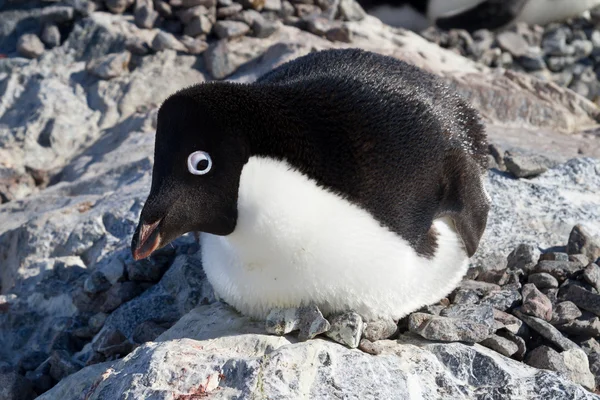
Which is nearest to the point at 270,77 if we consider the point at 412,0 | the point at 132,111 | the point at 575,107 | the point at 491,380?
the point at 491,380

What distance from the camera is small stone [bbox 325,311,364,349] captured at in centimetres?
221

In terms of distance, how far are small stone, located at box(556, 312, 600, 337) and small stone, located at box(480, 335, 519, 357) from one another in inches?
12.5

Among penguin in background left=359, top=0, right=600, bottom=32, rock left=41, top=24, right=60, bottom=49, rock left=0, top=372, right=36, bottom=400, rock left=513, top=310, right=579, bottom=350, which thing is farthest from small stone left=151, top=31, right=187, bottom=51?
rock left=513, top=310, right=579, bottom=350

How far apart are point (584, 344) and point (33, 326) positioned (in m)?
2.05

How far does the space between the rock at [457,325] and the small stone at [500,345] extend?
4cm

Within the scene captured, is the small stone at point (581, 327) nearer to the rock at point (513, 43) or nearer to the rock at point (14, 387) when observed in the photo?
the rock at point (14, 387)

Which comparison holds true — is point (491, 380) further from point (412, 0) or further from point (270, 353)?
point (412, 0)

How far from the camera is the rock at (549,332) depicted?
2.44 meters

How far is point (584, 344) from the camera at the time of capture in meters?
2.59

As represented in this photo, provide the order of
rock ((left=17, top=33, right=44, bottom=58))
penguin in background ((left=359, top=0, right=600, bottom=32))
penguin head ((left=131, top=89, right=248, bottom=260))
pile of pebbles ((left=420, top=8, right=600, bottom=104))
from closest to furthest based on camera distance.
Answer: penguin head ((left=131, top=89, right=248, bottom=260))
rock ((left=17, top=33, right=44, bottom=58))
pile of pebbles ((left=420, top=8, right=600, bottom=104))
penguin in background ((left=359, top=0, right=600, bottom=32))

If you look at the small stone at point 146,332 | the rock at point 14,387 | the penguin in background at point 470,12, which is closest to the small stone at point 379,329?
the small stone at point 146,332

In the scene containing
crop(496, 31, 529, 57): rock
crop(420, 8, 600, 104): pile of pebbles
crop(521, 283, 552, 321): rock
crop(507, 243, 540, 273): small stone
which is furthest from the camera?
crop(496, 31, 529, 57): rock

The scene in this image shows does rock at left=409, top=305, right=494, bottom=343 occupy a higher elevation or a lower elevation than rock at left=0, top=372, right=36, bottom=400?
higher

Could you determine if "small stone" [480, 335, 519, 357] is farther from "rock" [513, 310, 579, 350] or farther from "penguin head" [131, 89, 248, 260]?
"penguin head" [131, 89, 248, 260]
